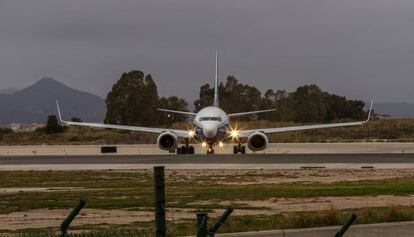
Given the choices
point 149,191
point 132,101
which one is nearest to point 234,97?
point 132,101

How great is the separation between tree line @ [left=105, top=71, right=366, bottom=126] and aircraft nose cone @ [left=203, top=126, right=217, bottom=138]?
309ft

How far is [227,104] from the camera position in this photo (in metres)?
177

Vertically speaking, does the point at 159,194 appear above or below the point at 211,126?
below

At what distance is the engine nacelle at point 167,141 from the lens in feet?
189

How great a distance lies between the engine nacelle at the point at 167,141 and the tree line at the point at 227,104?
92.1 meters

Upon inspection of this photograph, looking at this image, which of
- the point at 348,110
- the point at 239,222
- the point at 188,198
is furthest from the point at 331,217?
the point at 348,110

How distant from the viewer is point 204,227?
1001 cm

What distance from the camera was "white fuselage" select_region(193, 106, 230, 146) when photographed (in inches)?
2202

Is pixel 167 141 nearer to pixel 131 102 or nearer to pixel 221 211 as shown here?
pixel 221 211

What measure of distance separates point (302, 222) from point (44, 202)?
10.5m

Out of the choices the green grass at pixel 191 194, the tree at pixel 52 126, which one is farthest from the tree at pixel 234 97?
the green grass at pixel 191 194

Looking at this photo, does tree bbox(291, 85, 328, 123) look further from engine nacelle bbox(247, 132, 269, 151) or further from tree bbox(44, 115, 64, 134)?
engine nacelle bbox(247, 132, 269, 151)

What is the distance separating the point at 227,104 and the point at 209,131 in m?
122

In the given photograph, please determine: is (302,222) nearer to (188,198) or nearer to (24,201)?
(188,198)
